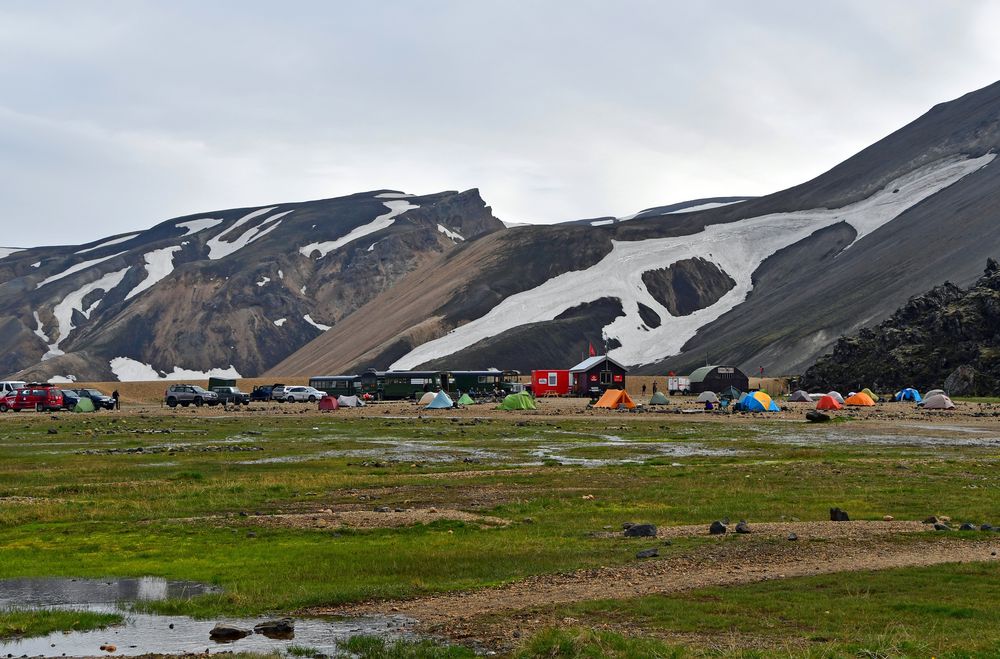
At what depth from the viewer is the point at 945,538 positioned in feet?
71.4

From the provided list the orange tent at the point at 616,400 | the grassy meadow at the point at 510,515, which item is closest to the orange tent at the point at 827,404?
the orange tent at the point at 616,400

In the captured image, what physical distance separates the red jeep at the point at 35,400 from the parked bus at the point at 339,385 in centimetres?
Result: 4332

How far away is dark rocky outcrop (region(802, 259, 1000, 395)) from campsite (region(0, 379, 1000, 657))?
6715 centimetres

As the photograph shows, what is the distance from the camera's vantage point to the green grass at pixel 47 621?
15.2 meters

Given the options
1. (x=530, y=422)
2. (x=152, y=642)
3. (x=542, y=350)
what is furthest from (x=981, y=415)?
(x=542, y=350)

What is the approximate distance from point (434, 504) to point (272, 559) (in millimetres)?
8262

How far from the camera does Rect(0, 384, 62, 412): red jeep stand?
323ft

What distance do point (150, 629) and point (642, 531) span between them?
10875 mm

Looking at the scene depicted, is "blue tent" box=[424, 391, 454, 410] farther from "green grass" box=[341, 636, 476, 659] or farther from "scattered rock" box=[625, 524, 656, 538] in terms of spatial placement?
"green grass" box=[341, 636, 476, 659]

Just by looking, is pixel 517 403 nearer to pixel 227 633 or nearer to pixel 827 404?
pixel 827 404

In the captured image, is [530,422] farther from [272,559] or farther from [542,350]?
[542,350]

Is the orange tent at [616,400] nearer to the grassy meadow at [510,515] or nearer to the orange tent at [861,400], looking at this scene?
the orange tent at [861,400]

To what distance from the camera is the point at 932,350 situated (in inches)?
4579

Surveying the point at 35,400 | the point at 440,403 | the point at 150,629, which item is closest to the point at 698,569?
the point at 150,629
